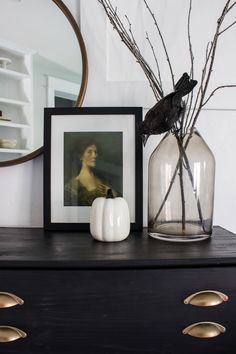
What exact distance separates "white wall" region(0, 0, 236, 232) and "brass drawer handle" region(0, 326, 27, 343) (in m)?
0.43

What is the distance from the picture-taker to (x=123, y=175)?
3.35 ft

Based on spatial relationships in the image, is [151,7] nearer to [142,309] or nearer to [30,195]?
[30,195]

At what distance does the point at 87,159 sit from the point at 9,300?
486 mm

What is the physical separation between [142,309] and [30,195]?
0.57 m

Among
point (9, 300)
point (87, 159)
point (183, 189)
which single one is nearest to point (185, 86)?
point (183, 189)

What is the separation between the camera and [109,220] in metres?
0.84

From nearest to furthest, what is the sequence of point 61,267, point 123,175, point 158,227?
point 61,267, point 158,227, point 123,175

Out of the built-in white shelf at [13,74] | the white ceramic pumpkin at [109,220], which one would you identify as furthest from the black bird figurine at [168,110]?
the built-in white shelf at [13,74]

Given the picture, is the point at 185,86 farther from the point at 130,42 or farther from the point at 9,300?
the point at 9,300

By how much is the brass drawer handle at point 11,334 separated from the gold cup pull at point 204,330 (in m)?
0.35

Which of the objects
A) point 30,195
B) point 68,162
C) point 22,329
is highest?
point 68,162

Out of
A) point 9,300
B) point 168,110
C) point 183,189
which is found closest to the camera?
point 9,300

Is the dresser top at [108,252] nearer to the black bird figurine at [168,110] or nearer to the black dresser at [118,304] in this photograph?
the black dresser at [118,304]

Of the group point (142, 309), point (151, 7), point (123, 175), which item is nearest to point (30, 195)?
point (123, 175)
